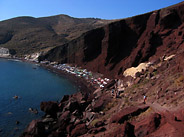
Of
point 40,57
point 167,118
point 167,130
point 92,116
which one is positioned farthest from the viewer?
point 40,57

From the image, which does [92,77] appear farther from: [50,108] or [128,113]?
[128,113]

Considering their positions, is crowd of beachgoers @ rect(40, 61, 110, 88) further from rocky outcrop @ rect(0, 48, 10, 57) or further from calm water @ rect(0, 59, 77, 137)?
rocky outcrop @ rect(0, 48, 10, 57)

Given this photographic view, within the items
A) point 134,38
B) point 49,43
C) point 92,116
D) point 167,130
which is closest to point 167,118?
point 167,130

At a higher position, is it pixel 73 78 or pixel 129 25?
pixel 129 25

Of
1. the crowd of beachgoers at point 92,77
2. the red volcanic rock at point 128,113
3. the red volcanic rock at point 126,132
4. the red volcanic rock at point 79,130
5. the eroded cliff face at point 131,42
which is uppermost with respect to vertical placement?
the eroded cliff face at point 131,42

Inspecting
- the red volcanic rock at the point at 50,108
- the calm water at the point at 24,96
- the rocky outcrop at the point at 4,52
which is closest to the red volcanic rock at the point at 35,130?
the calm water at the point at 24,96

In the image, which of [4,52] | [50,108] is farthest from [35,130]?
[4,52]

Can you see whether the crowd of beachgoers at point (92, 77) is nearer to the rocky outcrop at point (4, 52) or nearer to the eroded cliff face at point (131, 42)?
the eroded cliff face at point (131, 42)

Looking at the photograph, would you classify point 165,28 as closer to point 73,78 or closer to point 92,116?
point 73,78
